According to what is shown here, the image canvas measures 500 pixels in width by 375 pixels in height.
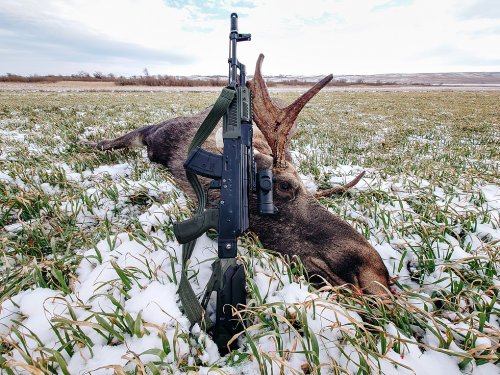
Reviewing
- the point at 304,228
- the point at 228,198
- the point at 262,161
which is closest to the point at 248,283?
the point at 228,198

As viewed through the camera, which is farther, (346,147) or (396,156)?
(346,147)

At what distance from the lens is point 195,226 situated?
6.09 feet

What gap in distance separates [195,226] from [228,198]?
29cm

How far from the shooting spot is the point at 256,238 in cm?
247

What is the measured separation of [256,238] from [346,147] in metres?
4.50

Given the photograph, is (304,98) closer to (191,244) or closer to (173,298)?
(191,244)

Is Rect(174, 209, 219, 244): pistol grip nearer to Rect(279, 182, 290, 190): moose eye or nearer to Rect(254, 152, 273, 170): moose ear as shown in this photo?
Rect(279, 182, 290, 190): moose eye

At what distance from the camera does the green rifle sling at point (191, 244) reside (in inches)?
65.4

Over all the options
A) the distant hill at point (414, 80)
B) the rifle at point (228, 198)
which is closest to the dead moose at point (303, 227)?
the rifle at point (228, 198)

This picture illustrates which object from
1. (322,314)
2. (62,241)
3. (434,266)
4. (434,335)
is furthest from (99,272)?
(434,266)

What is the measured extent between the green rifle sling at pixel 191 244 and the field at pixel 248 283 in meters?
0.08

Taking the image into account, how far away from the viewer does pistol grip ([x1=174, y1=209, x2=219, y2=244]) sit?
1.84 meters

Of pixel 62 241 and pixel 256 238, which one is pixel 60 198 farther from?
pixel 256 238

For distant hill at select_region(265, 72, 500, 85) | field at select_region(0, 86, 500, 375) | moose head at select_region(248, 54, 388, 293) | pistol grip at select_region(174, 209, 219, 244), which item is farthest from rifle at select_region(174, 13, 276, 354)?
distant hill at select_region(265, 72, 500, 85)
